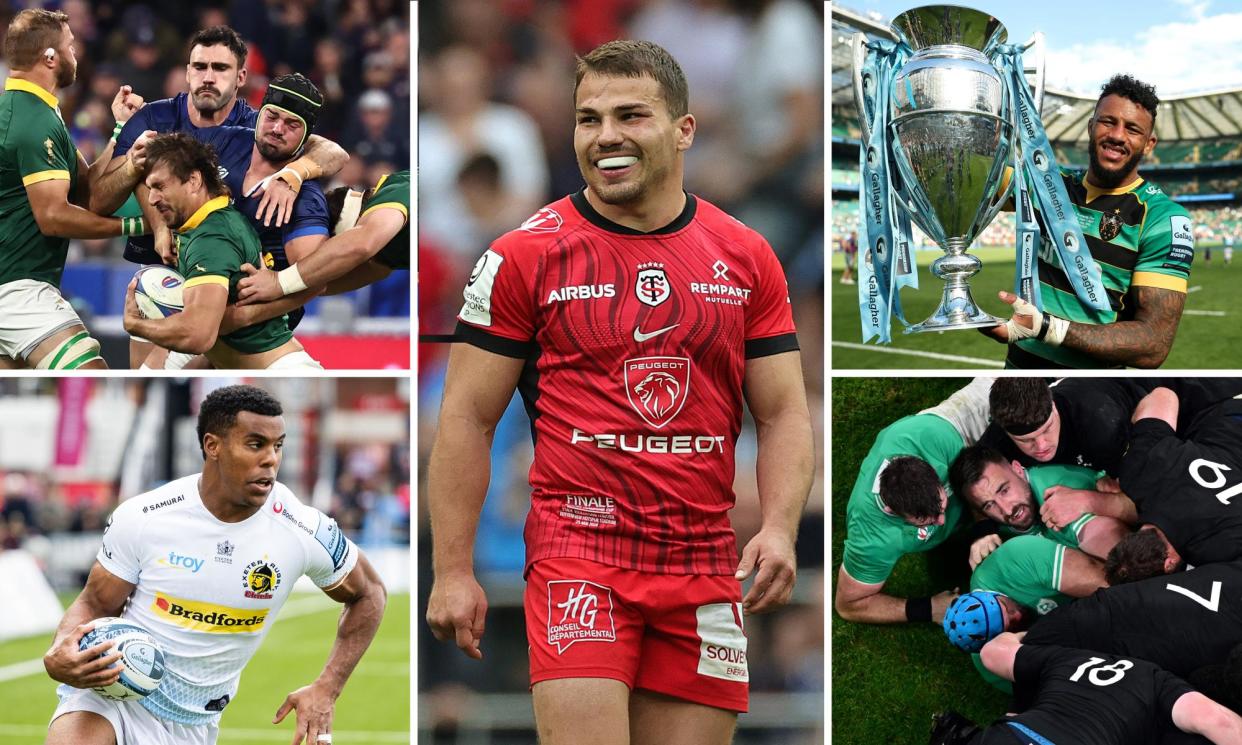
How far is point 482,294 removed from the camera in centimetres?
270

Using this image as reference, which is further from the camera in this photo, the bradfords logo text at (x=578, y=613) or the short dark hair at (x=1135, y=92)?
the short dark hair at (x=1135, y=92)

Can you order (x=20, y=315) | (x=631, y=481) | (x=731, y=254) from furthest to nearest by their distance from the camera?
(x=20, y=315)
(x=731, y=254)
(x=631, y=481)

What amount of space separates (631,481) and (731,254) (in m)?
0.61

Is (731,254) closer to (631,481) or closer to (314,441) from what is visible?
(631,481)

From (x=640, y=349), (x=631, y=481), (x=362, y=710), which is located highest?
(x=640, y=349)

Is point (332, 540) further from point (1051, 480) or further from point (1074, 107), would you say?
point (1074, 107)

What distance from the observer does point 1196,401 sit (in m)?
4.14

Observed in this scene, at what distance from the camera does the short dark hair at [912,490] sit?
4043mm

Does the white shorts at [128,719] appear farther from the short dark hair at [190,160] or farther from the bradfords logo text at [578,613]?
the bradfords logo text at [578,613]

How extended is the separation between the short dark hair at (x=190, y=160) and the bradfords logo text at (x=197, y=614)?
1383 mm

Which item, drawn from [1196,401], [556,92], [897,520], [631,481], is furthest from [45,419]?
[1196,401]

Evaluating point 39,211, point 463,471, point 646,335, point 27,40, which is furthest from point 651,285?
point 27,40

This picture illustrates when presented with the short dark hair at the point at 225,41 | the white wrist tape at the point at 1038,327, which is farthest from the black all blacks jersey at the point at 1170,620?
the short dark hair at the point at 225,41

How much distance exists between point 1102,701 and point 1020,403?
1.03 m
